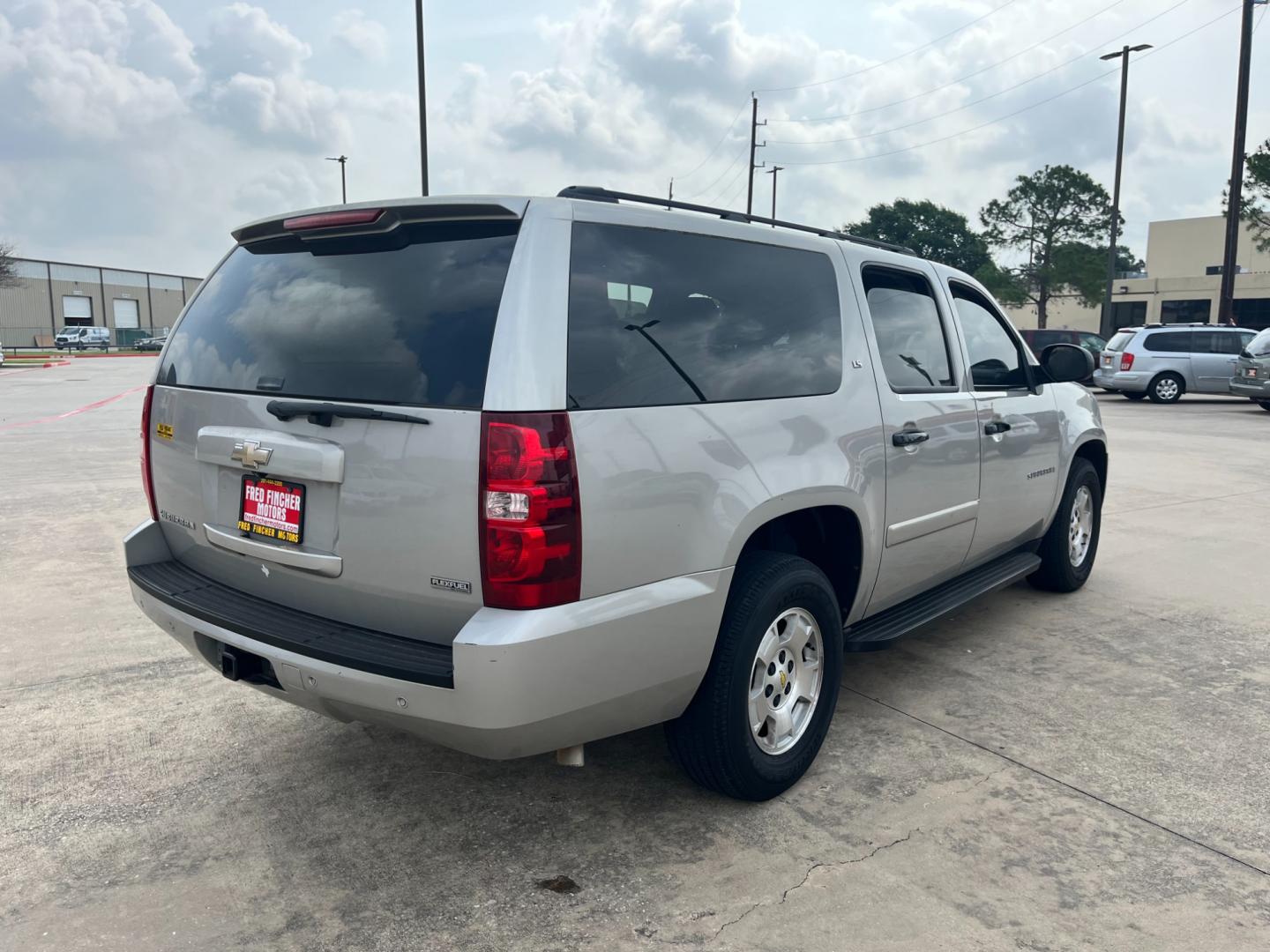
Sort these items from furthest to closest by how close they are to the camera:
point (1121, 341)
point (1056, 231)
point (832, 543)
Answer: point (1056, 231), point (1121, 341), point (832, 543)

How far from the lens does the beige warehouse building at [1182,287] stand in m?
50.4

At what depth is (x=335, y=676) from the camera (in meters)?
2.63

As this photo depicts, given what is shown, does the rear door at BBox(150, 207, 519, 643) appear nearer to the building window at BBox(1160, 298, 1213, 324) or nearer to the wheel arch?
the wheel arch

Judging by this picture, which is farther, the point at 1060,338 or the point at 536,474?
the point at 1060,338

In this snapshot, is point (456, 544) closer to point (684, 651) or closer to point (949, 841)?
point (684, 651)

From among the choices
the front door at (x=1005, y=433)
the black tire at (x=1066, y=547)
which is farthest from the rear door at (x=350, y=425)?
the black tire at (x=1066, y=547)

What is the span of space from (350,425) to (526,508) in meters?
0.59

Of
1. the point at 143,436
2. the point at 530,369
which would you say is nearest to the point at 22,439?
the point at 143,436

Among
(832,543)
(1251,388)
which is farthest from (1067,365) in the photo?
(1251,388)

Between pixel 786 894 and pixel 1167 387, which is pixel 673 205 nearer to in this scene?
pixel 786 894

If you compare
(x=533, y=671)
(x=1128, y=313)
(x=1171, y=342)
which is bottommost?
(x=533, y=671)

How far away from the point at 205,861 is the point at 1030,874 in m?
2.38

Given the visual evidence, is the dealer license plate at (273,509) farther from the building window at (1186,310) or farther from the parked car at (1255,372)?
the building window at (1186,310)

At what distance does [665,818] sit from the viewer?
3.13m
